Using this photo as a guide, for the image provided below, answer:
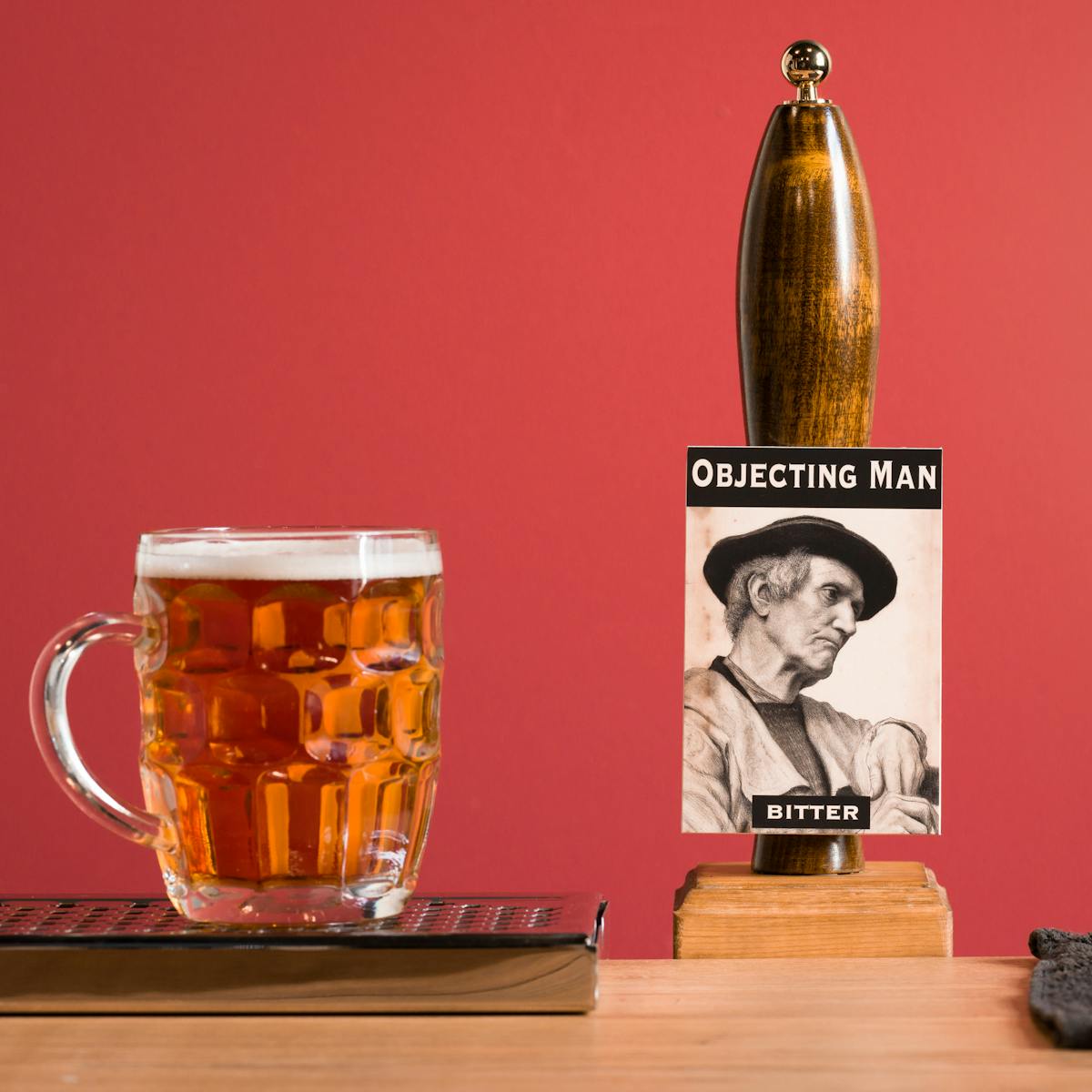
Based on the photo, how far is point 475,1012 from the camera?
1.83ft

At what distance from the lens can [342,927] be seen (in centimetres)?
58

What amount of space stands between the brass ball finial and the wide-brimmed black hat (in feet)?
0.69

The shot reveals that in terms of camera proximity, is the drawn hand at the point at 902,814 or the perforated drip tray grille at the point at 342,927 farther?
the drawn hand at the point at 902,814

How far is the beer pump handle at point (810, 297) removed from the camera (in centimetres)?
70

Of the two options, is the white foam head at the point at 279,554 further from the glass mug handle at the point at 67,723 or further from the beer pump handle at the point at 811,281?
the beer pump handle at the point at 811,281

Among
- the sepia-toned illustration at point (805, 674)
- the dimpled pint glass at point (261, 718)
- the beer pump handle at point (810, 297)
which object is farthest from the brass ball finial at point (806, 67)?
the dimpled pint glass at point (261, 718)

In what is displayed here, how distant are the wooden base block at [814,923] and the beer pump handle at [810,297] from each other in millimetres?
32

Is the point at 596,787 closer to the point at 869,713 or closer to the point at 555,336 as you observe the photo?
the point at 555,336

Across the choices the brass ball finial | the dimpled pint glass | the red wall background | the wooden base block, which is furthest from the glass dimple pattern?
the red wall background

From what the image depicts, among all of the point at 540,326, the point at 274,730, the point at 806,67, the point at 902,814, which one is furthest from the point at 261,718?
the point at 540,326

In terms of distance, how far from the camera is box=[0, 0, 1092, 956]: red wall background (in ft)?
7.13

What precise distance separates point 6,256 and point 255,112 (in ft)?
1.41

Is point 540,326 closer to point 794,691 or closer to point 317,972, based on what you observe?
point 794,691

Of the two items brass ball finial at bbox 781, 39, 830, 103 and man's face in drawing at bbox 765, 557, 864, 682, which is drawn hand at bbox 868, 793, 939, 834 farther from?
brass ball finial at bbox 781, 39, 830, 103
